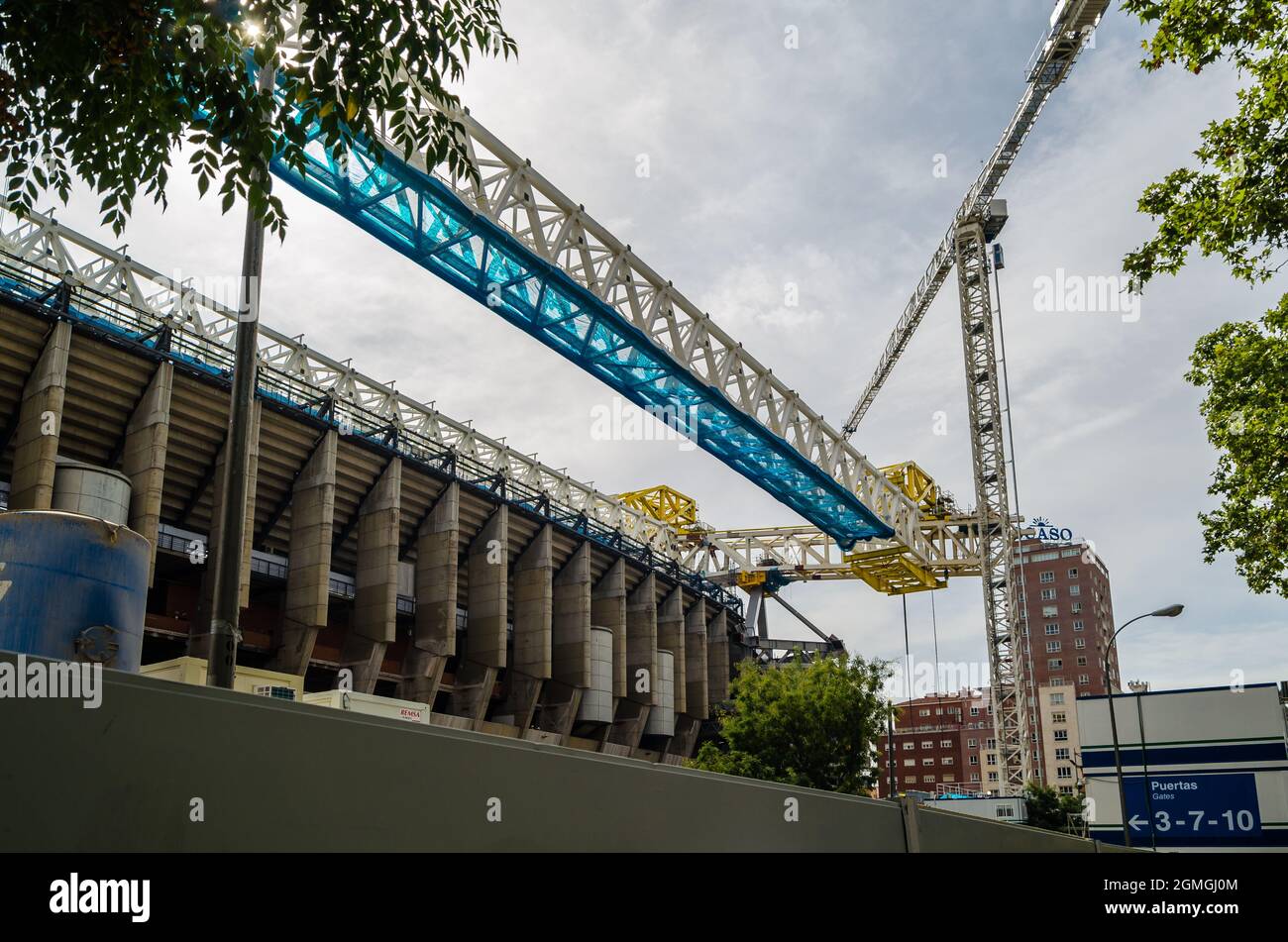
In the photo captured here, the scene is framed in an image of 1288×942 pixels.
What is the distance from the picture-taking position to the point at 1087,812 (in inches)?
1577

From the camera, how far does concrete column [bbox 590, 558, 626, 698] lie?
61281mm

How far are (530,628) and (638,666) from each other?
11838 mm

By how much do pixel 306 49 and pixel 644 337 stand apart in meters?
30.6

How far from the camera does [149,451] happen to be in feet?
117

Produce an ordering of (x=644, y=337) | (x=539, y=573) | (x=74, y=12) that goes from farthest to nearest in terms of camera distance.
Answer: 1. (x=539, y=573)
2. (x=644, y=337)
3. (x=74, y=12)

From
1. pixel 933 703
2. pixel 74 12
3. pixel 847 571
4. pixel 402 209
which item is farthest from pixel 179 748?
pixel 933 703

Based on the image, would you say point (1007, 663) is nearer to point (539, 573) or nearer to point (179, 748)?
point (539, 573)

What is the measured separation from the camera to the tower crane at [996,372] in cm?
5738

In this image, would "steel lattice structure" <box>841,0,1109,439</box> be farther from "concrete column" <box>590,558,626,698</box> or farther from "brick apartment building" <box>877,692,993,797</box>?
"brick apartment building" <box>877,692,993,797</box>

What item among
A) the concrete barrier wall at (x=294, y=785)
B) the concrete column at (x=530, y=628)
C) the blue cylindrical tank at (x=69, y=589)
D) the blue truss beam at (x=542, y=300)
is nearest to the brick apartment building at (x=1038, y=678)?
the concrete column at (x=530, y=628)

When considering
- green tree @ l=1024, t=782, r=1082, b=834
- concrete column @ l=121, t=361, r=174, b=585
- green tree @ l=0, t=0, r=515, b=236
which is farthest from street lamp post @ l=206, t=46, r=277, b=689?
green tree @ l=1024, t=782, r=1082, b=834

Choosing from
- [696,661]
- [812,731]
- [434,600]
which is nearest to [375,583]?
[434,600]

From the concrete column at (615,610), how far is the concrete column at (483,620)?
34.2 feet
